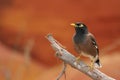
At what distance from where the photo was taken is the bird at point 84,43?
3.67 metres

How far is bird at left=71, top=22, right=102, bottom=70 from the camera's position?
367 centimetres

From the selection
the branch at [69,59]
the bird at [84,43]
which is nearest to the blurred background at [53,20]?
the bird at [84,43]

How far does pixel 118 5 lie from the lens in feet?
28.0

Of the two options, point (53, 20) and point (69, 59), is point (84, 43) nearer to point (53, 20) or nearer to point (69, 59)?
point (69, 59)

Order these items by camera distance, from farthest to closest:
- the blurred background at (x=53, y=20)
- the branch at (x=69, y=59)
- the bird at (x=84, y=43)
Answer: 1. the blurred background at (x=53, y=20)
2. the bird at (x=84, y=43)
3. the branch at (x=69, y=59)

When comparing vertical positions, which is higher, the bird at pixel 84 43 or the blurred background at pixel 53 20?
the bird at pixel 84 43

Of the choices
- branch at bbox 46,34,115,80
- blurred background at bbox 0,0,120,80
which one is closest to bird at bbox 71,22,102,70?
branch at bbox 46,34,115,80

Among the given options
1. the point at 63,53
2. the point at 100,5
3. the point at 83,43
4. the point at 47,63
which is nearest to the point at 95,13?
the point at 100,5

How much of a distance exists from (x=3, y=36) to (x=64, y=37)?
853 mm

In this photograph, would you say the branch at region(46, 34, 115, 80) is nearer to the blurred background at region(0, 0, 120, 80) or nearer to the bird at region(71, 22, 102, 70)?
the bird at region(71, 22, 102, 70)

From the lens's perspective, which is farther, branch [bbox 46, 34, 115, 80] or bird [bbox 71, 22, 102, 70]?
bird [bbox 71, 22, 102, 70]

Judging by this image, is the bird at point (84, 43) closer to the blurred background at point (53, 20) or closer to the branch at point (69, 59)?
the branch at point (69, 59)

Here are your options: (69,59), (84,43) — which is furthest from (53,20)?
(69,59)

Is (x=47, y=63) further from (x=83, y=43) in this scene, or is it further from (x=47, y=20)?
(x=83, y=43)
